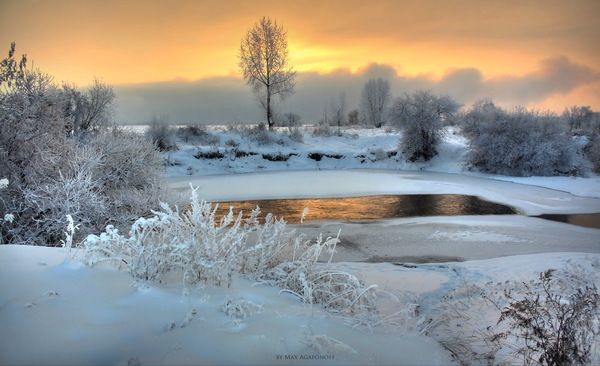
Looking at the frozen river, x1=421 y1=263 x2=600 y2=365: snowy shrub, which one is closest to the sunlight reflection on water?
the frozen river

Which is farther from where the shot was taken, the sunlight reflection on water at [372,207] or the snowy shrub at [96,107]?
the snowy shrub at [96,107]

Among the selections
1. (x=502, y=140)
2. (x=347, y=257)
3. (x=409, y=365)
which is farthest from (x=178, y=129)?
(x=409, y=365)

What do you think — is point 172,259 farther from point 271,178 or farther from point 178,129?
point 178,129

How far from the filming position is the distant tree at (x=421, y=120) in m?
30.3

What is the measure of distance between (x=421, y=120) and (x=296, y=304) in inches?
1168

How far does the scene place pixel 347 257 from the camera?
8383mm

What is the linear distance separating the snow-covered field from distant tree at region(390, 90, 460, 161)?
18748mm

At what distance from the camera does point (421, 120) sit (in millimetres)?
30391

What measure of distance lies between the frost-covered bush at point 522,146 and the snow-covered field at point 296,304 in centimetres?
→ 1420

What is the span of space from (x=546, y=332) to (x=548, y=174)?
2466cm

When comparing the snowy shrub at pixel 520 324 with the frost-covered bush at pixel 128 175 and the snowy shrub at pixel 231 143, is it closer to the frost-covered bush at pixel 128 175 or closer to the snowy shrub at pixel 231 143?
the frost-covered bush at pixel 128 175

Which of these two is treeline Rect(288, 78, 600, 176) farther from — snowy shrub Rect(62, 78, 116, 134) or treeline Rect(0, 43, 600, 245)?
snowy shrub Rect(62, 78, 116, 134)

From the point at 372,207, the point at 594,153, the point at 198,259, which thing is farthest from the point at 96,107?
the point at 594,153

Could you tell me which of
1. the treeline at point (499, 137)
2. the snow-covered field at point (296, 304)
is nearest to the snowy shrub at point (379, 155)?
the treeline at point (499, 137)
